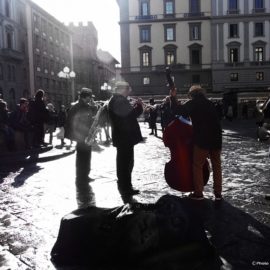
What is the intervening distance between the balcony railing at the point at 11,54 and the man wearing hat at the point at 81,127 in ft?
112

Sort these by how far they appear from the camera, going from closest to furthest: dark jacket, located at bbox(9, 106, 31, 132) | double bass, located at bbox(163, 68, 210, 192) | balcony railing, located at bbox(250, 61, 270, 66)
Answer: double bass, located at bbox(163, 68, 210, 192) → dark jacket, located at bbox(9, 106, 31, 132) → balcony railing, located at bbox(250, 61, 270, 66)

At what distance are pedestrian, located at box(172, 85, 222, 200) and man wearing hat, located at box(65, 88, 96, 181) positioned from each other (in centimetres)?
248

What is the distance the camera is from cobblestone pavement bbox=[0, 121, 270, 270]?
3410mm

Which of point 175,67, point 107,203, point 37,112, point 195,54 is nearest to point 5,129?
point 37,112

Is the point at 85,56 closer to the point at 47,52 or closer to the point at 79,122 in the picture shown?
the point at 47,52

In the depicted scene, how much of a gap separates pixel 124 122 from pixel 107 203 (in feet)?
4.22

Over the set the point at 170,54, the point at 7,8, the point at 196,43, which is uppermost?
the point at 7,8

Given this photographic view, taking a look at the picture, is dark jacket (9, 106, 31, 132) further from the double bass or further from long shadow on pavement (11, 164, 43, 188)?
the double bass

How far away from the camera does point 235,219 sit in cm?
426

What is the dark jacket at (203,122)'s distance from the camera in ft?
15.6

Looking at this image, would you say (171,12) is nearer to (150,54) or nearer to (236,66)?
(150,54)

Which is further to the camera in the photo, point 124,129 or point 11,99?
point 11,99

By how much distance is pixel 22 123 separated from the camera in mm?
11156

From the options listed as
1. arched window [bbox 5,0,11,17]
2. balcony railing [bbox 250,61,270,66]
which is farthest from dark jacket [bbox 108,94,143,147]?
balcony railing [bbox 250,61,270,66]
